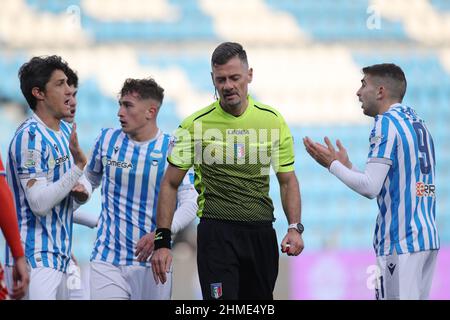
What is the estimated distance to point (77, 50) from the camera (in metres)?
28.0

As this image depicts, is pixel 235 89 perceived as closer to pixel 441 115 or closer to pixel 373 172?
pixel 373 172

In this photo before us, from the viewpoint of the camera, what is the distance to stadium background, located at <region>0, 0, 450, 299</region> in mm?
25234

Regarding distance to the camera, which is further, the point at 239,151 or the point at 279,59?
the point at 279,59

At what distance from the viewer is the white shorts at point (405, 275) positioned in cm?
662

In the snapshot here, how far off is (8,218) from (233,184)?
185 centimetres

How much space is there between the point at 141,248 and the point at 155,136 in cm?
104

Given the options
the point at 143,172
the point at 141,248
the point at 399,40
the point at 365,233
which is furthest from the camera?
the point at 399,40

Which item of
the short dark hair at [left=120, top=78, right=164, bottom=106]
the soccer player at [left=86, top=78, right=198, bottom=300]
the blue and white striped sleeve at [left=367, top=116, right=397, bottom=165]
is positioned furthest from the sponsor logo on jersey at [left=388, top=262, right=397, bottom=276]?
the short dark hair at [left=120, top=78, right=164, bottom=106]

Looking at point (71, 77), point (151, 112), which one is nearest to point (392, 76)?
point (151, 112)

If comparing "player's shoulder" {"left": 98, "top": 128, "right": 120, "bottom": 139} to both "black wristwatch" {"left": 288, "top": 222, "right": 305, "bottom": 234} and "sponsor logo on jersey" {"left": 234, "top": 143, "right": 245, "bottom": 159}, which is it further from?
"black wristwatch" {"left": 288, "top": 222, "right": 305, "bottom": 234}

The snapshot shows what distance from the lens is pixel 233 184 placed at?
6301 mm

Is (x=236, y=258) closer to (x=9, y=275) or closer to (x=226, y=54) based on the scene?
(x=226, y=54)

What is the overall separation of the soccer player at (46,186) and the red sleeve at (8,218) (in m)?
1.77

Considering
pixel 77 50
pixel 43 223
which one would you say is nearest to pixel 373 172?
pixel 43 223
